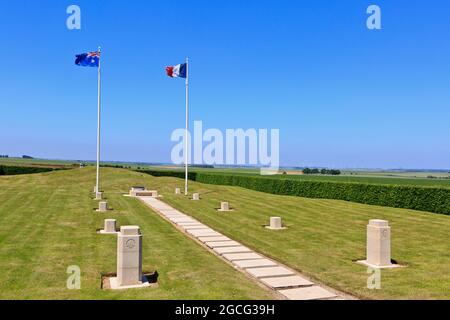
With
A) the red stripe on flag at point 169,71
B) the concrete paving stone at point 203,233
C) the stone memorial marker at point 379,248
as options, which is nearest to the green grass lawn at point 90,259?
the concrete paving stone at point 203,233

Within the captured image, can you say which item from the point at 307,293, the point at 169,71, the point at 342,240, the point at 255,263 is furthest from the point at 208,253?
the point at 169,71

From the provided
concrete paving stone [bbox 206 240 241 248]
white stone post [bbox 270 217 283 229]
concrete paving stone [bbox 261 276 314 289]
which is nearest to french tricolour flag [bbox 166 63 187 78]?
white stone post [bbox 270 217 283 229]

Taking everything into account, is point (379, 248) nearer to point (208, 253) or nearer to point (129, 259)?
point (208, 253)

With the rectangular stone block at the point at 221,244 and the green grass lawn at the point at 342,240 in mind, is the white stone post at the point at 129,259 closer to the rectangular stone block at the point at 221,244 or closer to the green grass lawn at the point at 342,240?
the green grass lawn at the point at 342,240

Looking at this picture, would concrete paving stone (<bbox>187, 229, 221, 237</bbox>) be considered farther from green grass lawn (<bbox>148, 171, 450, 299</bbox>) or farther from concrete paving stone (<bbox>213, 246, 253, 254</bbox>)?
concrete paving stone (<bbox>213, 246, 253, 254</bbox>)

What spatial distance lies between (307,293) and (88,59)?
23.7 metres

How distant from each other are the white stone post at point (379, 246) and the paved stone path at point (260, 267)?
2.70 m

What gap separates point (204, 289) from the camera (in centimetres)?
810

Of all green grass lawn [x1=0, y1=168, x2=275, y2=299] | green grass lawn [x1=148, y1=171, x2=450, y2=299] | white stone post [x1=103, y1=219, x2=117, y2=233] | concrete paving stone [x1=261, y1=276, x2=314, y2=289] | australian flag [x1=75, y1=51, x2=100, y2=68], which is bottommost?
green grass lawn [x1=148, y1=171, x2=450, y2=299]

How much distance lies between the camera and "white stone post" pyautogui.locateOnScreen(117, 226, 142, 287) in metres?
8.52

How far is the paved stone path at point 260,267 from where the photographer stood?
8109 mm

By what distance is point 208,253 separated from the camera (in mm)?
11961

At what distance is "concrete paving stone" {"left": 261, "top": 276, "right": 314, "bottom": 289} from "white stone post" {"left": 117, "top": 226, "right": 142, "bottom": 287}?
3078 mm

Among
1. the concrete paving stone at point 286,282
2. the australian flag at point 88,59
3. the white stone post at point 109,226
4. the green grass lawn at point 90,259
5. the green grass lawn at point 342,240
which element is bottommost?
the green grass lawn at point 342,240
